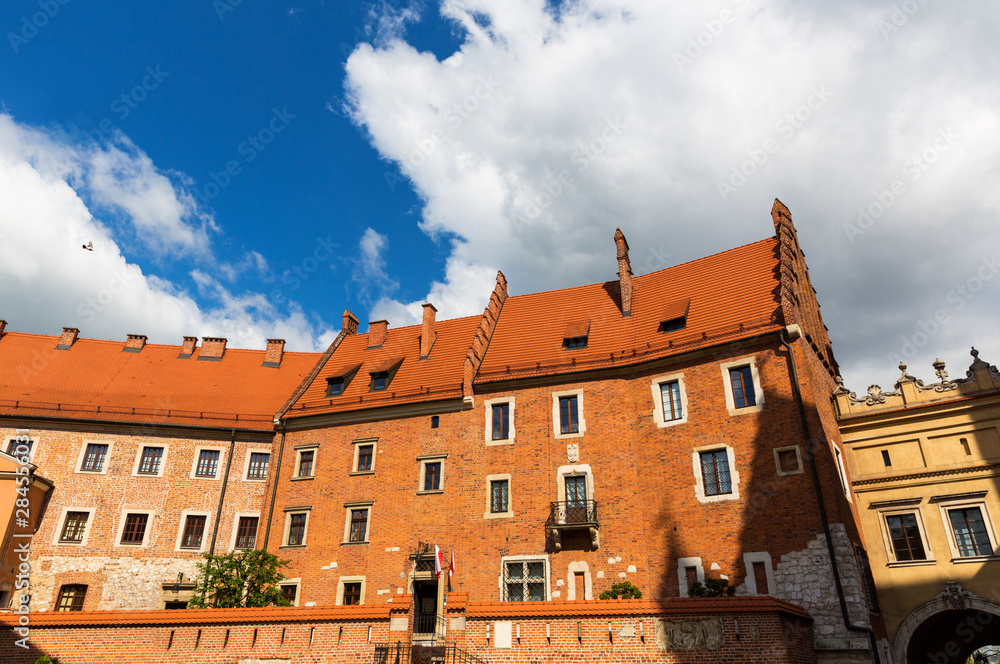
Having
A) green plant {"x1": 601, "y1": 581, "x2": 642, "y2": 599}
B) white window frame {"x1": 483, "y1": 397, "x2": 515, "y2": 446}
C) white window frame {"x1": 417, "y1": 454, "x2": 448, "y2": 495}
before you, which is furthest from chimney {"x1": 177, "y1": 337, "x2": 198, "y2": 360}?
green plant {"x1": 601, "y1": 581, "x2": 642, "y2": 599}

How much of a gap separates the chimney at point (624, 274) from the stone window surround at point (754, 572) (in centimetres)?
1214

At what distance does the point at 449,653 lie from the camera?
1695 centimetres

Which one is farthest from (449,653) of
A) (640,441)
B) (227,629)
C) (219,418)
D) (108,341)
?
(108,341)

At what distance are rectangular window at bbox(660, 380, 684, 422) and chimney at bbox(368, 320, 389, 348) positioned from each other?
54.1 feet

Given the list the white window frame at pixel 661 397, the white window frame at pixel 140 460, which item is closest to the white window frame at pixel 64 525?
the white window frame at pixel 140 460

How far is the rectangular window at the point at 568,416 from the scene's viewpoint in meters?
27.1

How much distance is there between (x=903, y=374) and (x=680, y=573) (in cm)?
1209

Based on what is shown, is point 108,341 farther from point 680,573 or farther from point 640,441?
point 680,573

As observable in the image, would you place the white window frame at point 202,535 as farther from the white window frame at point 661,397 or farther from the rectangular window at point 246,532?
the white window frame at point 661,397

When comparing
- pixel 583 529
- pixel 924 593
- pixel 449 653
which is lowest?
pixel 449 653

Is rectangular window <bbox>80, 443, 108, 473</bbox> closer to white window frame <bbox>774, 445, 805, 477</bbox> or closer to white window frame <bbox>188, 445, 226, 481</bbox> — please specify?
white window frame <bbox>188, 445, 226, 481</bbox>

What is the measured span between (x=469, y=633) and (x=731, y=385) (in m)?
13.6

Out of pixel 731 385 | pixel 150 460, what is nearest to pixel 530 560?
pixel 731 385

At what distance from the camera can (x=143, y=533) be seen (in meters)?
29.2
